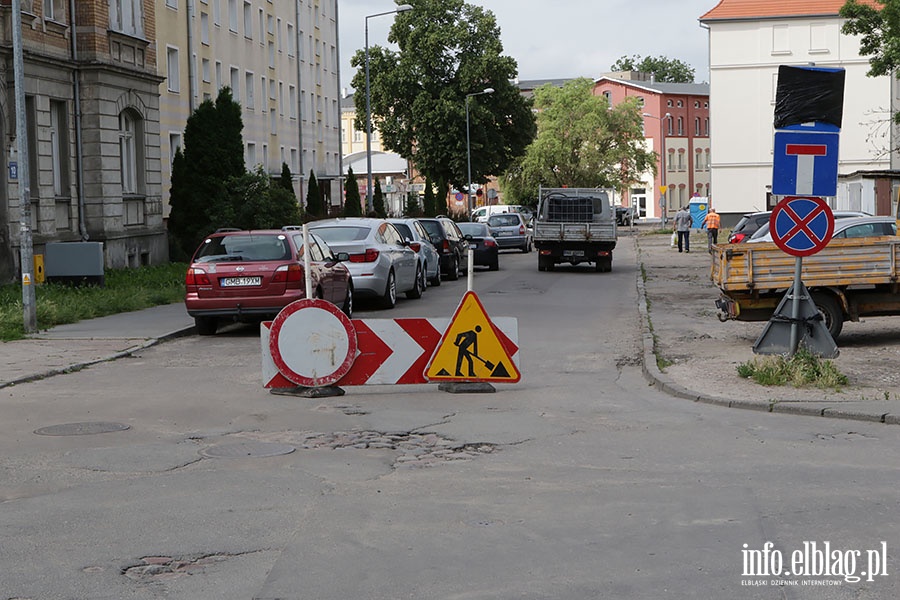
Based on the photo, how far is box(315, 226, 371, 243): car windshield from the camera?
22.6m

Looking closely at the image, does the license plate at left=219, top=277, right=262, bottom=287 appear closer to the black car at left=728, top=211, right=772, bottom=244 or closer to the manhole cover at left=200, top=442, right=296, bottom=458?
the manhole cover at left=200, top=442, right=296, bottom=458

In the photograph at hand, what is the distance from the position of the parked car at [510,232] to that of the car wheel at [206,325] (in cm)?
3319

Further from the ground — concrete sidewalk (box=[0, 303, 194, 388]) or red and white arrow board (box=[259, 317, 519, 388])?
red and white arrow board (box=[259, 317, 519, 388])

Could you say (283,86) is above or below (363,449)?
above

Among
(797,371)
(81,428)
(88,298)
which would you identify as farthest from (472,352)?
(88,298)

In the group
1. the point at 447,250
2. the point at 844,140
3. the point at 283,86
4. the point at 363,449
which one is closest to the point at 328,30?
the point at 283,86

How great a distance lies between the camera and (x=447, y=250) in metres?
32.5

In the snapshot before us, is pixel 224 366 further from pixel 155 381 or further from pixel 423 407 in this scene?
pixel 423 407

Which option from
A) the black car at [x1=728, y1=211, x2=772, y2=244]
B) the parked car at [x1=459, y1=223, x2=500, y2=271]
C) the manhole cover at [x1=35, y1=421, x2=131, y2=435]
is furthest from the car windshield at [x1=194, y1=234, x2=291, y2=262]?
the parked car at [x1=459, y1=223, x2=500, y2=271]

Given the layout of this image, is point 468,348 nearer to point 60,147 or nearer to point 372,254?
point 372,254

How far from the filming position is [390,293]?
74.6 feet

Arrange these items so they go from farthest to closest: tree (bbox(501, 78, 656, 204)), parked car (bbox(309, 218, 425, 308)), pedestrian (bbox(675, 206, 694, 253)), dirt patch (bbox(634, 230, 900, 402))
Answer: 1. tree (bbox(501, 78, 656, 204))
2. pedestrian (bbox(675, 206, 694, 253))
3. parked car (bbox(309, 218, 425, 308))
4. dirt patch (bbox(634, 230, 900, 402))

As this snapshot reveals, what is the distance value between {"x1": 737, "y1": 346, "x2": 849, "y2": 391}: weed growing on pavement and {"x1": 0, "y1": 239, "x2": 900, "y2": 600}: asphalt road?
42.0 inches

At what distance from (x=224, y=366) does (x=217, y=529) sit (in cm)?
809
